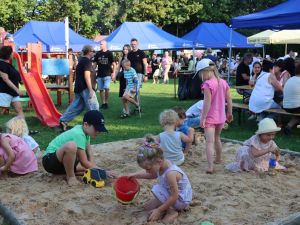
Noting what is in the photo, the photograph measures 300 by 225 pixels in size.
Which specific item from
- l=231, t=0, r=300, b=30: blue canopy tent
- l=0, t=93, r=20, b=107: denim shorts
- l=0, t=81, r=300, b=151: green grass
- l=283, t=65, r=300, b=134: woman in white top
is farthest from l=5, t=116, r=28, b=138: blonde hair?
l=231, t=0, r=300, b=30: blue canopy tent

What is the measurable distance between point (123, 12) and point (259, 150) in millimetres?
38601

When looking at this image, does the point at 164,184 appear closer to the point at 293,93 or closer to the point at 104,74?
the point at 293,93

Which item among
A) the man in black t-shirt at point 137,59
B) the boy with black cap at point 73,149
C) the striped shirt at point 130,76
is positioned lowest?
the boy with black cap at point 73,149

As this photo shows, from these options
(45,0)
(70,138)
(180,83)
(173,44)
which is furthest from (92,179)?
(45,0)

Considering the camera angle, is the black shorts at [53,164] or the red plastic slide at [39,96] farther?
the red plastic slide at [39,96]

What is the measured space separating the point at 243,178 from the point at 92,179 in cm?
184

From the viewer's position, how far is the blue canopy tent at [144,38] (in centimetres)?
1983

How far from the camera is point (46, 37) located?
68.0 ft

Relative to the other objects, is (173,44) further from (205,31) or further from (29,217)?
(29,217)

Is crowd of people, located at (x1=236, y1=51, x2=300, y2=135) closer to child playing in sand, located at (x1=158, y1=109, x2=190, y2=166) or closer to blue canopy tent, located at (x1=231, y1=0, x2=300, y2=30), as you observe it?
blue canopy tent, located at (x1=231, y1=0, x2=300, y2=30)

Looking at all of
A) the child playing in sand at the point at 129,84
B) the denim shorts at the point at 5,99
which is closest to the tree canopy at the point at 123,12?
the child playing in sand at the point at 129,84

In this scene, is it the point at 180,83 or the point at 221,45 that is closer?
the point at 180,83

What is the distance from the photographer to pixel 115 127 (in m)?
9.08

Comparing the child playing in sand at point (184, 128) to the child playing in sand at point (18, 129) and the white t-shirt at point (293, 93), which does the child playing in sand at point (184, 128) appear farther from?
the white t-shirt at point (293, 93)
